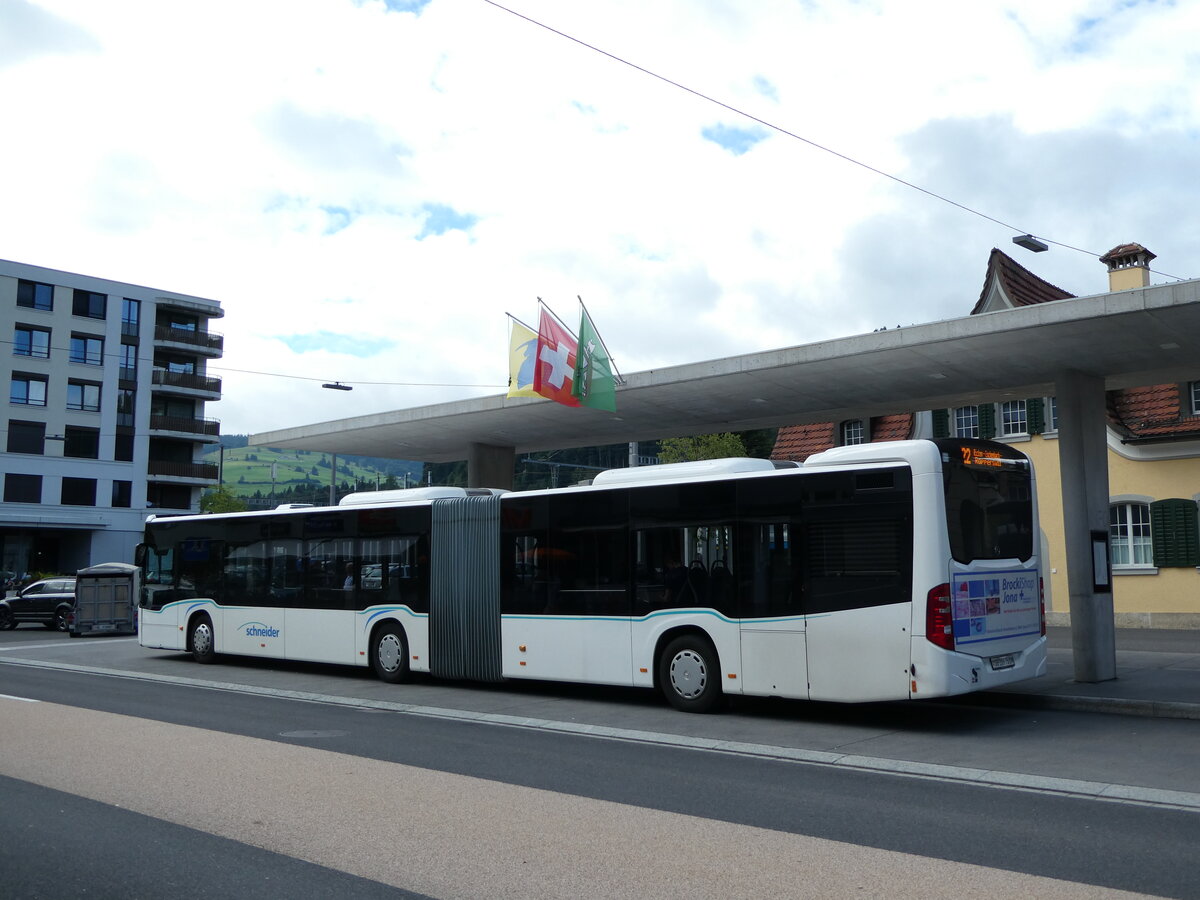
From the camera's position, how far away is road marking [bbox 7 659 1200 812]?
339 inches

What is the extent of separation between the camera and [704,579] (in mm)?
13750

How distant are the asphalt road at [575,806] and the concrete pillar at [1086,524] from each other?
8.22ft

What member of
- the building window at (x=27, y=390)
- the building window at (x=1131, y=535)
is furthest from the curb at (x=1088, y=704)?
the building window at (x=27, y=390)

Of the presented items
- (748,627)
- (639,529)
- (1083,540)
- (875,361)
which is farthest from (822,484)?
(1083,540)

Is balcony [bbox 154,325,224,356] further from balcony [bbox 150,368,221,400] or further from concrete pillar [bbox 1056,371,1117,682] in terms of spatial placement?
concrete pillar [bbox 1056,371,1117,682]

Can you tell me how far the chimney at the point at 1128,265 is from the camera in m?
30.1

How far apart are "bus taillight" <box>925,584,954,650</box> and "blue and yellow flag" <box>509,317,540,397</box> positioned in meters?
9.12

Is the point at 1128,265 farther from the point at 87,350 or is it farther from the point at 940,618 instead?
the point at 87,350

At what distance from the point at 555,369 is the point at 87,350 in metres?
58.6

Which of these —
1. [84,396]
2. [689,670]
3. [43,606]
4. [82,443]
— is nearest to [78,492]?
[82,443]

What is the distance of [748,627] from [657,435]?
36.4 ft

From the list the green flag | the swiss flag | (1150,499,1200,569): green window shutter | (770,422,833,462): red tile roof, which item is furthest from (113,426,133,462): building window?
(1150,499,1200,569): green window shutter

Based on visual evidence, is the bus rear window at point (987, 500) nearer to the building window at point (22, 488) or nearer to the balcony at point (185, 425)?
the building window at point (22, 488)

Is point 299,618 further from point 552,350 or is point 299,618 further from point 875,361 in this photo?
point 875,361
